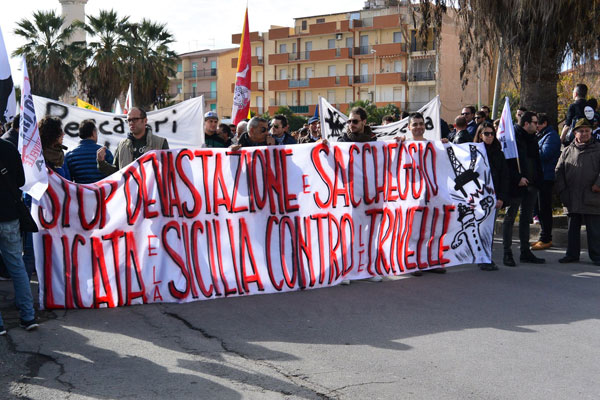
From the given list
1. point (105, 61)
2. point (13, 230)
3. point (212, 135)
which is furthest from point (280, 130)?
point (105, 61)

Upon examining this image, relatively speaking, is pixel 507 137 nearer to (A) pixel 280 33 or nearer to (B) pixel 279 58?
(B) pixel 279 58

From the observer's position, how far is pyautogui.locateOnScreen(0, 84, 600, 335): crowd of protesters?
593cm

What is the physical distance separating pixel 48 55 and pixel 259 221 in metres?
35.8

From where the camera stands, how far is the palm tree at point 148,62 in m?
39.2

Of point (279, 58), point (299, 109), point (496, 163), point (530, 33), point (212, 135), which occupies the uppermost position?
point (279, 58)

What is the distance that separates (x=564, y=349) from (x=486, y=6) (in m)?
9.19

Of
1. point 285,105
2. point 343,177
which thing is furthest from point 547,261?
point 285,105

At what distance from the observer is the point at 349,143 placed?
8180 mm

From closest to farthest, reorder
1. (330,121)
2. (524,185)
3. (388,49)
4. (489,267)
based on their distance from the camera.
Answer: (489,267) < (524,185) < (330,121) < (388,49)

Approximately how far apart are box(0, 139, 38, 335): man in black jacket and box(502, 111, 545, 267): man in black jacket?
5839mm

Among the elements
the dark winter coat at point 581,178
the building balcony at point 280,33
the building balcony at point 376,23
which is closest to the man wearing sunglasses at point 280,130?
the dark winter coat at point 581,178

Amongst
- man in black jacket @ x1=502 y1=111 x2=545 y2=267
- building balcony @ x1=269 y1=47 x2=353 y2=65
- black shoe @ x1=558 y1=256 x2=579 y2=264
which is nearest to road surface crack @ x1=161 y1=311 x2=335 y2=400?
man in black jacket @ x1=502 y1=111 x2=545 y2=267

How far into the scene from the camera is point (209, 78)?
85.2 m

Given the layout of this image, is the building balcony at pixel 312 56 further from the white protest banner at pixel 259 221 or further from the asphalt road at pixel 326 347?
the asphalt road at pixel 326 347
